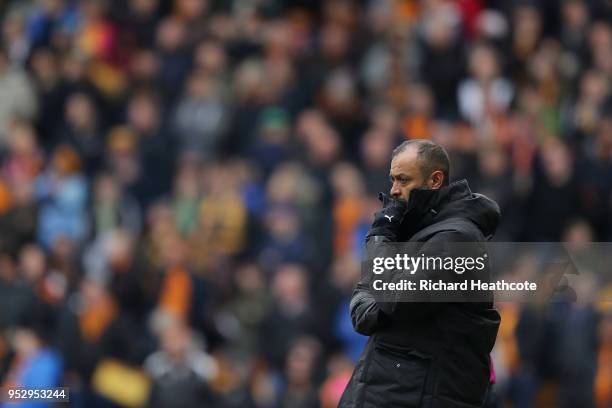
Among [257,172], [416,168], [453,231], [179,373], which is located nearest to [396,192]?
[416,168]

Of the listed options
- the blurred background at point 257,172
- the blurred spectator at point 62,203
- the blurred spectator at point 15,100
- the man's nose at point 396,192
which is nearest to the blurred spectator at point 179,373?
the blurred background at point 257,172

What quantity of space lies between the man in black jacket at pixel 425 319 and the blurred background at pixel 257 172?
16.1 ft

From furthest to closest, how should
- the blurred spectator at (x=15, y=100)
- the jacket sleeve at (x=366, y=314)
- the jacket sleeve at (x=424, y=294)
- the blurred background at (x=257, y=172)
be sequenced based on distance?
the blurred spectator at (x=15, y=100) < the blurred background at (x=257, y=172) < the jacket sleeve at (x=366, y=314) < the jacket sleeve at (x=424, y=294)

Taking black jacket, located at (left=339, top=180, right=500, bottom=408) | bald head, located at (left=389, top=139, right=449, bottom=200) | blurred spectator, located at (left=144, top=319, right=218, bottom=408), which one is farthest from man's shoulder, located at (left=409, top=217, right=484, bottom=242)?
blurred spectator, located at (left=144, top=319, right=218, bottom=408)

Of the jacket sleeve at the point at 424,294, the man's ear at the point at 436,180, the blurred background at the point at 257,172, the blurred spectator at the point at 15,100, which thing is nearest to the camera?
the jacket sleeve at the point at 424,294

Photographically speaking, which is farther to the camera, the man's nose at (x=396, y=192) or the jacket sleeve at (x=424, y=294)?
the man's nose at (x=396, y=192)

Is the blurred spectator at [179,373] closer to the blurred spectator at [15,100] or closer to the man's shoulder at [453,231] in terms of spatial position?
the blurred spectator at [15,100]

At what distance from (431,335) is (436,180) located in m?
0.64

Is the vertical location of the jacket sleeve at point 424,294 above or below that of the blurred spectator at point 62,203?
below

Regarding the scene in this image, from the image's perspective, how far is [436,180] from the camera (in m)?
5.44

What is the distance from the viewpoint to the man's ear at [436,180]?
5.42 m

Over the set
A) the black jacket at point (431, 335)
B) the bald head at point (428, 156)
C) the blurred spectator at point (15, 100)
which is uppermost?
the blurred spectator at point (15, 100)

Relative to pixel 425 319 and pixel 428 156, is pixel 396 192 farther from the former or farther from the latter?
pixel 425 319

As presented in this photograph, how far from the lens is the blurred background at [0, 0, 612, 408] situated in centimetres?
1159
